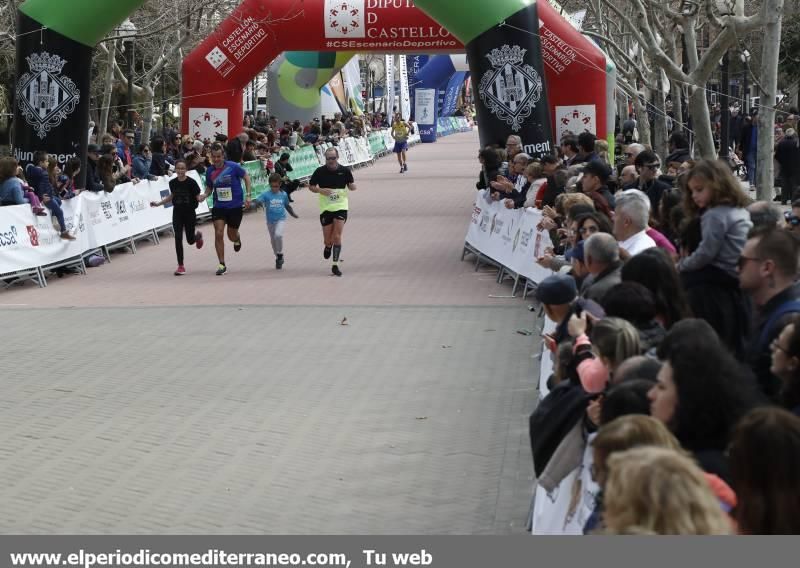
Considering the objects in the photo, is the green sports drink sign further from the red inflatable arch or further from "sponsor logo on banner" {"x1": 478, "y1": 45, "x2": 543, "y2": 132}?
"sponsor logo on banner" {"x1": 478, "y1": 45, "x2": 543, "y2": 132}

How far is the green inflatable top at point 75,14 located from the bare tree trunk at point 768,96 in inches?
353

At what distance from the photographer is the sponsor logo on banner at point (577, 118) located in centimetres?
2142

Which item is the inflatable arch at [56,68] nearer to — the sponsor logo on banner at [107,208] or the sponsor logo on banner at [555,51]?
the sponsor logo on banner at [107,208]

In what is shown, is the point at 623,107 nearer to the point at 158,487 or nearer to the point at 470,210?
the point at 470,210

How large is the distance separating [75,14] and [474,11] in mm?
5511

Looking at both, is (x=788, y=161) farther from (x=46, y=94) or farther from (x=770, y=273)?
(x=770, y=273)

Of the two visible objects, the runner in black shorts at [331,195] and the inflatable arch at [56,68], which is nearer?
the runner in black shorts at [331,195]

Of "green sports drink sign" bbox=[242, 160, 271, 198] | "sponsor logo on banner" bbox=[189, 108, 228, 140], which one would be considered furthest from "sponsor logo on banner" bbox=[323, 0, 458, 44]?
"green sports drink sign" bbox=[242, 160, 271, 198]

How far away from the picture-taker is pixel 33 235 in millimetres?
16281

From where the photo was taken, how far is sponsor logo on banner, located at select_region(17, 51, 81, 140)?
1847cm

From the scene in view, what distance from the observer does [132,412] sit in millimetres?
9523

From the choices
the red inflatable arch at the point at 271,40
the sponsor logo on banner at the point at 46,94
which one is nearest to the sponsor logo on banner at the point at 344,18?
the red inflatable arch at the point at 271,40
